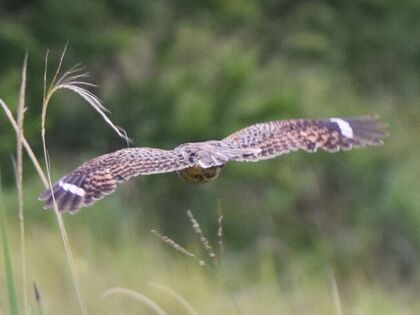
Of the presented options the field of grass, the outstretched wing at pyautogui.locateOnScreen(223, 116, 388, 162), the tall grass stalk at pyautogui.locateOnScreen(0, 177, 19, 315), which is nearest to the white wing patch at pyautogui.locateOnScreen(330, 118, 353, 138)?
the outstretched wing at pyautogui.locateOnScreen(223, 116, 388, 162)

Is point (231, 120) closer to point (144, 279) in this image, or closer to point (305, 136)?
point (144, 279)

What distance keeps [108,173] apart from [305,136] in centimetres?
82

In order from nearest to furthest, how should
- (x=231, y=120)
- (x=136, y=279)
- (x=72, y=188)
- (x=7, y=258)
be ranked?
(x=7, y=258)
(x=72, y=188)
(x=136, y=279)
(x=231, y=120)

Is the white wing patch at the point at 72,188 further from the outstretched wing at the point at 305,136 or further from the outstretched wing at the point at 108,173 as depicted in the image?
the outstretched wing at the point at 305,136

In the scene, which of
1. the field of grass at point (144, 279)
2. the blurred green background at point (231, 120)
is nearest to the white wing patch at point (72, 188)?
the field of grass at point (144, 279)

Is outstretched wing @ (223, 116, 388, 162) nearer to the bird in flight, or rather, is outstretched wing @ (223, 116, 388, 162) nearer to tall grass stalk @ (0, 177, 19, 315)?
the bird in flight

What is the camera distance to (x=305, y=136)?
391 cm

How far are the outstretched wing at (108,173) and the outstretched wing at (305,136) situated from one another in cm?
17

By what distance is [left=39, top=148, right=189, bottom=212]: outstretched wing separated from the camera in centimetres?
319

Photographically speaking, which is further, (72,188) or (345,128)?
(345,128)

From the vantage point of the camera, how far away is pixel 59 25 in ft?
30.9

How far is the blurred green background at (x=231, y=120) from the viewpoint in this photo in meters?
8.89

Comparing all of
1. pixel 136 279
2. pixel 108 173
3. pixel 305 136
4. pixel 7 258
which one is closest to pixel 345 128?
pixel 305 136

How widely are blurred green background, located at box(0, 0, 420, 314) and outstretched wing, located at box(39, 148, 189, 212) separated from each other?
4159 millimetres
